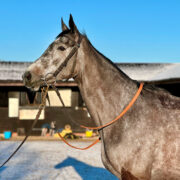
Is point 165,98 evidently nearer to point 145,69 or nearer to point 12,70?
point 12,70

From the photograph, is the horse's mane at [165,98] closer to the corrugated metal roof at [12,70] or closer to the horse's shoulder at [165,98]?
the horse's shoulder at [165,98]

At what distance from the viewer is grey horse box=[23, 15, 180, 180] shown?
9.53ft

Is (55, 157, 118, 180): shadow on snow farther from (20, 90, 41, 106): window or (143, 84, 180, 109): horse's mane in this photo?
(20, 90, 41, 106): window

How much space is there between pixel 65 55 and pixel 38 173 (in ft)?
16.1

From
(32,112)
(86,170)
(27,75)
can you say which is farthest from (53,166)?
(32,112)

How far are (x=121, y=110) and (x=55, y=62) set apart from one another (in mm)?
1123

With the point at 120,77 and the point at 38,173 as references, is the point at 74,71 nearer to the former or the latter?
the point at 120,77

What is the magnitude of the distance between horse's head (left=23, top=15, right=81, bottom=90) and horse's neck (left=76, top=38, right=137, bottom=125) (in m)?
0.14

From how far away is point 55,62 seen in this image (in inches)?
132

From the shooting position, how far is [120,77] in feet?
11.1

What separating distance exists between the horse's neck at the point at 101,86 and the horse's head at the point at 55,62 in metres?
0.14

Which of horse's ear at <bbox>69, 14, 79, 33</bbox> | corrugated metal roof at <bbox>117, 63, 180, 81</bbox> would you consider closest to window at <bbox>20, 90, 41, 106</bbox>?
corrugated metal roof at <bbox>117, 63, 180, 81</bbox>

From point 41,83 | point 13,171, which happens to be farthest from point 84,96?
point 13,171

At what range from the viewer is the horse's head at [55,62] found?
3330 mm
